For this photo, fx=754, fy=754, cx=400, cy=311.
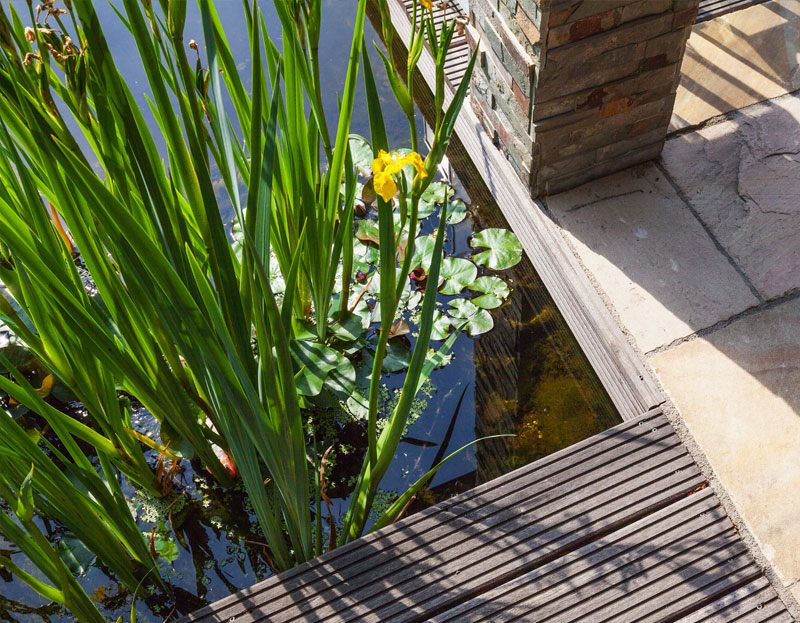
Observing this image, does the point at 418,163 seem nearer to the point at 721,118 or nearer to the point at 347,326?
the point at 347,326

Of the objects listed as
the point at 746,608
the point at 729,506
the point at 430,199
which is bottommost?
the point at 746,608

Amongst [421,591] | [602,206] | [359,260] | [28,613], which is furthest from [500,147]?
[28,613]

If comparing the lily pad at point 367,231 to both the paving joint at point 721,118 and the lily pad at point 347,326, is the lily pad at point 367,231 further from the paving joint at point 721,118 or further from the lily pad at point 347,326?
the paving joint at point 721,118

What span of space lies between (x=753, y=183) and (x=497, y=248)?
0.69 m

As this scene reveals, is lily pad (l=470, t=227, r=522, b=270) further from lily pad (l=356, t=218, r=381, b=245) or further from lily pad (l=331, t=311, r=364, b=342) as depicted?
lily pad (l=331, t=311, r=364, b=342)

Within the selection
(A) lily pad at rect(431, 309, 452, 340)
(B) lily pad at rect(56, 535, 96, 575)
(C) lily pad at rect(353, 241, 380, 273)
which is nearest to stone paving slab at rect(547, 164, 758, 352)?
(A) lily pad at rect(431, 309, 452, 340)

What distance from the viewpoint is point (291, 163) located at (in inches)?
52.9

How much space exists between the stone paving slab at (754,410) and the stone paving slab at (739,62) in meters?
0.73

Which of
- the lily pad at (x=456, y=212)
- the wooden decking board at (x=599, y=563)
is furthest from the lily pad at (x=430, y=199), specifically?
the wooden decking board at (x=599, y=563)

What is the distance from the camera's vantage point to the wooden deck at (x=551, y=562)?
1.35 meters

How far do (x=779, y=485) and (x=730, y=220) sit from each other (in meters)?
0.72

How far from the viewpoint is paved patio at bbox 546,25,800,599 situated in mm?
1542

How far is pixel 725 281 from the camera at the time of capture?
1819 mm

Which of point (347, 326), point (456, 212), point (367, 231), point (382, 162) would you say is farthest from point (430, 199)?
point (382, 162)
